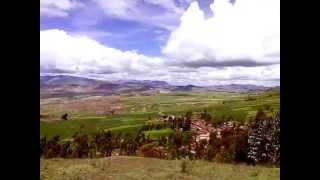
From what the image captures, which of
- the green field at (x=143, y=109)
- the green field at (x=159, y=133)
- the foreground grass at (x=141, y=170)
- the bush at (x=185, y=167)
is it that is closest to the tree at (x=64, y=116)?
the green field at (x=143, y=109)

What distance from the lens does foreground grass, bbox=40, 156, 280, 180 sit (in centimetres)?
633

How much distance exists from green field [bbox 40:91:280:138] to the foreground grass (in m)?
2.86

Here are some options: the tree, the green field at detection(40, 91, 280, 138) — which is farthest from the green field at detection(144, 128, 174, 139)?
the tree

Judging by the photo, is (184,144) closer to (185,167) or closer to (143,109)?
(185,167)

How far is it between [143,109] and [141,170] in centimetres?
664

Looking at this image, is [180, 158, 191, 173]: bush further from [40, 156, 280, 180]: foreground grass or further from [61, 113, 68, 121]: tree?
[61, 113, 68, 121]: tree

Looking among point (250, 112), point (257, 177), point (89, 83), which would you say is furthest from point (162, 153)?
point (89, 83)

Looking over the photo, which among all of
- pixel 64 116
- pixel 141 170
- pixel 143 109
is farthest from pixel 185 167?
pixel 143 109

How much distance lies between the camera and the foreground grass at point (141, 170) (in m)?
6.33

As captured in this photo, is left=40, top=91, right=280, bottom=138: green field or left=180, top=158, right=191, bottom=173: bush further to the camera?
left=40, top=91, right=280, bottom=138: green field

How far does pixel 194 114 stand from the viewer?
11.7m

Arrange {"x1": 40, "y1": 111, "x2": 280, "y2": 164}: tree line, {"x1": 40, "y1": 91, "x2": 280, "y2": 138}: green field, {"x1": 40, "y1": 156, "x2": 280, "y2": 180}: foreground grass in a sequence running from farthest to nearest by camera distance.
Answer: {"x1": 40, "y1": 91, "x2": 280, "y2": 138}: green field
{"x1": 40, "y1": 111, "x2": 280, "y2": 164}: tree line
{"x1": 40, "y1": 156, "x2": 280, "y2": 180}: foreground grass
